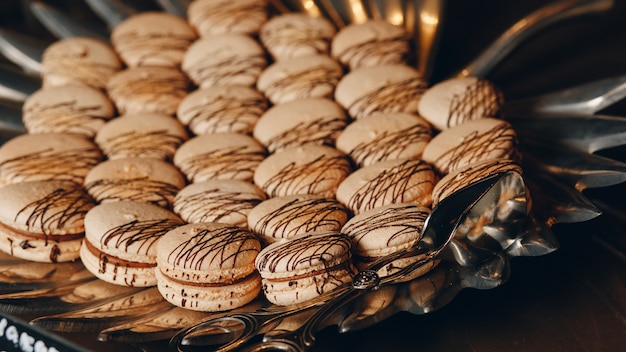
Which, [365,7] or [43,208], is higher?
[365,7]

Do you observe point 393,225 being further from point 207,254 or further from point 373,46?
point 373,46

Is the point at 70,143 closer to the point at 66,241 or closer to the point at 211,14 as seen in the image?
the point at 66,241

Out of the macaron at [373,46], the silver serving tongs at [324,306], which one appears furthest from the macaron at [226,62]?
the silver serving tongs at [324,306]

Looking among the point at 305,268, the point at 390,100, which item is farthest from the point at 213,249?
the point at 390,100

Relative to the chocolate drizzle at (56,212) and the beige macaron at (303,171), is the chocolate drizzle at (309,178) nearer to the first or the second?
the beige macaron at (303,171)

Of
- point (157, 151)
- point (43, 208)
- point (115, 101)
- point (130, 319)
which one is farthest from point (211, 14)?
point (130, 319)
